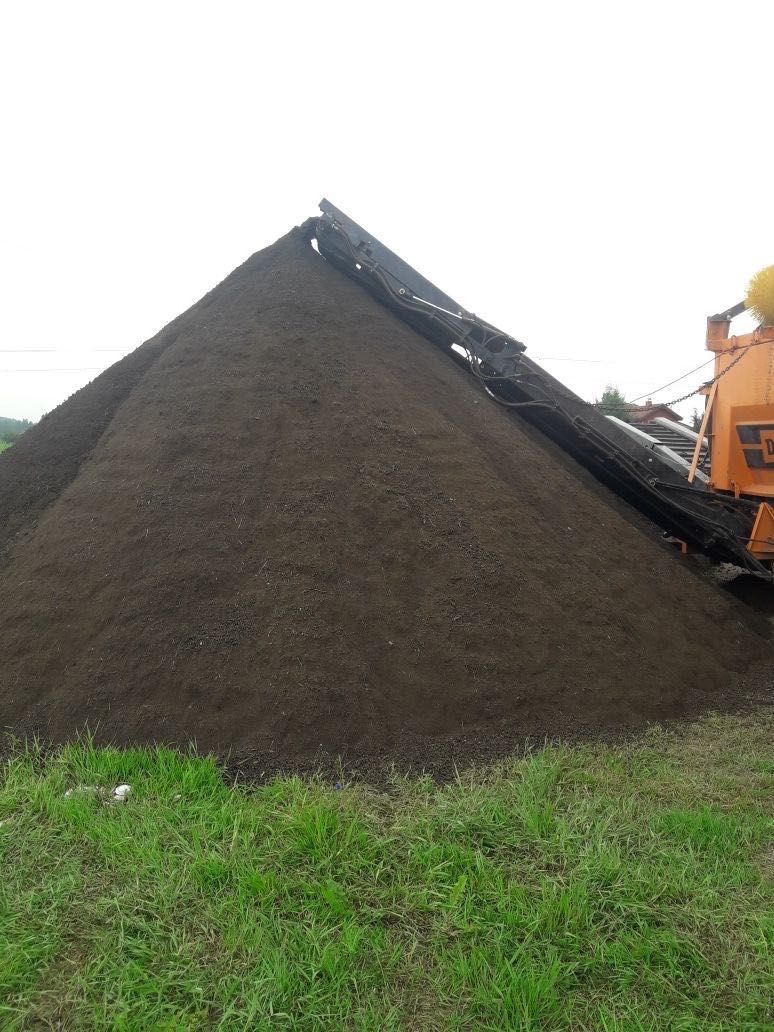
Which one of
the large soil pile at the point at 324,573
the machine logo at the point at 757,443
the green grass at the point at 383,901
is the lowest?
the green grass at the point at 383,901

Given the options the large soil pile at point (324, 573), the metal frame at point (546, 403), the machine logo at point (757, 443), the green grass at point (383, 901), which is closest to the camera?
the green grass at point (383, 901)

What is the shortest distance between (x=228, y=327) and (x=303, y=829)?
4431 millimetres

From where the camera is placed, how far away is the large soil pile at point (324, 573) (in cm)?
362

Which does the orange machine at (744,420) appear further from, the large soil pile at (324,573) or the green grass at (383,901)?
the green grass at (383,901)

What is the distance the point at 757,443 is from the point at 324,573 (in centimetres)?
432

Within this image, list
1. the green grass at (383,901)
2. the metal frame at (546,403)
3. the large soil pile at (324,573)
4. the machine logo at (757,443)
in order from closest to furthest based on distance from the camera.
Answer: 1. the green grass at (383,901)
2. the large soil pile at (324,573)
3. the machine logo at (757,443)
4. the metal frame at (546,403)

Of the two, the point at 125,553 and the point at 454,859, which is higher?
the point at 125,553

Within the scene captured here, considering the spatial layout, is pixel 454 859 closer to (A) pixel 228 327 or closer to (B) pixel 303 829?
(B) pixel 303 829

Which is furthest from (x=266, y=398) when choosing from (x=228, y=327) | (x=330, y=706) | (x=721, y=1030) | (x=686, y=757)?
(x=721, y=1030)

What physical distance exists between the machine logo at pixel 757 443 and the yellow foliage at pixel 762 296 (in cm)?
93

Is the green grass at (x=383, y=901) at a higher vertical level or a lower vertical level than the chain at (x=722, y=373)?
lower

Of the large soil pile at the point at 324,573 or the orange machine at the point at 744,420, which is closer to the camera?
the large soil pile at the point at 324,573

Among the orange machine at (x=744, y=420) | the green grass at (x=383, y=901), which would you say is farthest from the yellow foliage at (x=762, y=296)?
the green grass at (x=383, y=901)

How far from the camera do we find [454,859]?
263cm
